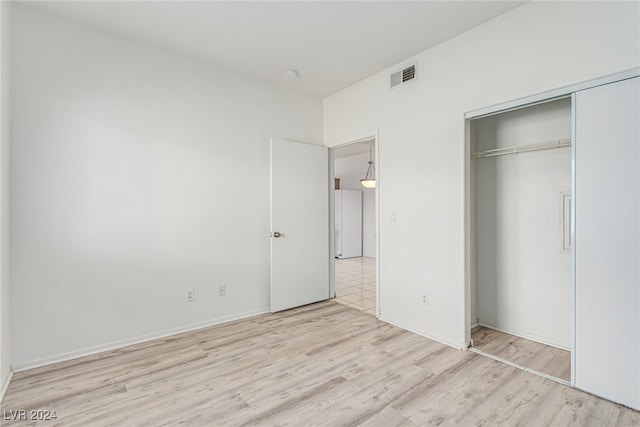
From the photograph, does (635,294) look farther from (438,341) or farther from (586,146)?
(438,341)

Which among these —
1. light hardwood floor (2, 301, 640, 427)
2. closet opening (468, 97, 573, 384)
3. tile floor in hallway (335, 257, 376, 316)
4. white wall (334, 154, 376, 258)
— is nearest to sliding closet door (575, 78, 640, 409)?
light hardwood floor (2, 301, 640, 427)

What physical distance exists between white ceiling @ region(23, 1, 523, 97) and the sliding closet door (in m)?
1.08

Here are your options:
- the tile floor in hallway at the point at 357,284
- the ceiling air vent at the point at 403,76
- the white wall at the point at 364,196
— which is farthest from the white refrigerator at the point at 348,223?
the ceiling air vent at the point at 403,76

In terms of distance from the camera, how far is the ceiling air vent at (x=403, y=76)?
3.19 meters

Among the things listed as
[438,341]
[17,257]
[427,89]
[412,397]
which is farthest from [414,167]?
[17,257]

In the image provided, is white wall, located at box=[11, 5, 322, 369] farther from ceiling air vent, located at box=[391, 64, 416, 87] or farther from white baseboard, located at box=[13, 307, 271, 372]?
ceiling air vent, located at box=[391, 64, 416, 87]

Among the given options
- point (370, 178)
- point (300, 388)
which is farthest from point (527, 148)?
point (370, 178)

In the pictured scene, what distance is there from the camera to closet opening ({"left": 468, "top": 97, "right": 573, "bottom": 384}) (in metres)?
2.77

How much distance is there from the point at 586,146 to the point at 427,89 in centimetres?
143

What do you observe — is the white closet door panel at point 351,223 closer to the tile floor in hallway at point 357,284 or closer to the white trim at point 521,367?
the tile floor in hallway at point 357,284

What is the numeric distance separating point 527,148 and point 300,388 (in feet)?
9.48

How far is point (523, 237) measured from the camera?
10.1 ft

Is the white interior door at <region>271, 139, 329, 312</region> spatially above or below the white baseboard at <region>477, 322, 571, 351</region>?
above

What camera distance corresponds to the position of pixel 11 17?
237 cm
